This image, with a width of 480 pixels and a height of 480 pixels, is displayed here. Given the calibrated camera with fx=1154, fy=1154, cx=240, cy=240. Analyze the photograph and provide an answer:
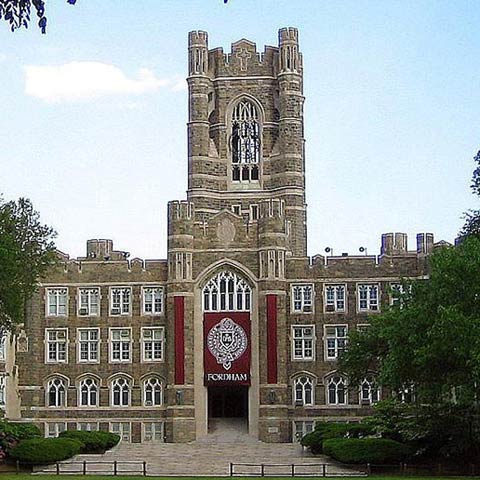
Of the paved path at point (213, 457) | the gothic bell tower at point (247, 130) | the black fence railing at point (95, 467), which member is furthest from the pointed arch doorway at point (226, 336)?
the black fence railing at point (95, 467)

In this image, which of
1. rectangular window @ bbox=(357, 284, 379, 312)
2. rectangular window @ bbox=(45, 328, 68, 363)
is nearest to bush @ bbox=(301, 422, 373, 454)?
rectangular window @ bbox=(357, 284, 379, 312)

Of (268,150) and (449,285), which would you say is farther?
(268,150)

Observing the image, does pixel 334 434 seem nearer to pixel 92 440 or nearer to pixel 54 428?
pixel 92 440

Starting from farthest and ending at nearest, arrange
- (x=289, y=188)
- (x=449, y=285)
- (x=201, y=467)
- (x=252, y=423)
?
(x=289, y=188), (x=252, y=423), (x=201, y=467), (x=449, y=285)

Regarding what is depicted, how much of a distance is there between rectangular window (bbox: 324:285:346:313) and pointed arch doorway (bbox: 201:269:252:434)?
16.7ft

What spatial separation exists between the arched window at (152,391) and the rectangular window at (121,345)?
2.22 m

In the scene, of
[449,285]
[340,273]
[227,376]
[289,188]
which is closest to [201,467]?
[449,285]

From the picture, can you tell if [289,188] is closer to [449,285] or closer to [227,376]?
[227,376]

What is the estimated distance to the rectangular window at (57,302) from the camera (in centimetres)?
7606

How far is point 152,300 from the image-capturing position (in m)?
75.5

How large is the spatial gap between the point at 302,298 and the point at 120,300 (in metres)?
12.0

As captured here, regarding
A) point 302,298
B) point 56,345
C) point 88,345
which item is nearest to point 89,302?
point 88,345

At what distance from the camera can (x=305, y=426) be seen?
7325 centimetres

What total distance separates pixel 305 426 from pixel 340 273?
10.1m
